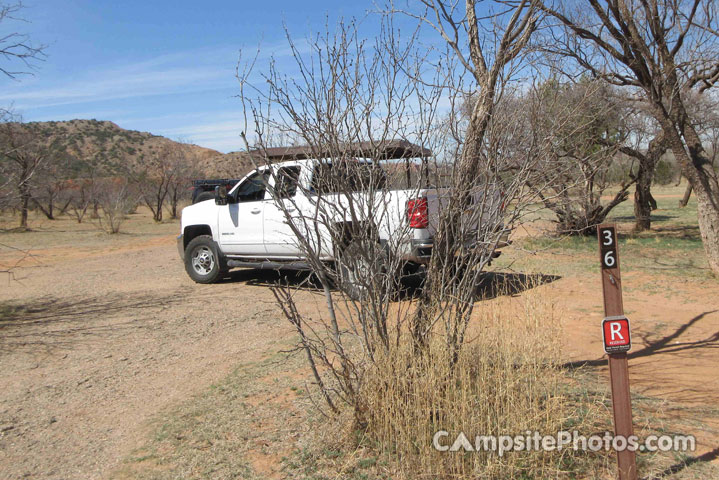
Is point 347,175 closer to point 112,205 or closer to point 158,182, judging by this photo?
point 112,205

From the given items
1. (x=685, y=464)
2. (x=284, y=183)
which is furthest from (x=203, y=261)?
(x=685, y=464)

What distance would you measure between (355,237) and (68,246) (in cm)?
1795

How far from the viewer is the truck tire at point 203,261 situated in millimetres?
10555

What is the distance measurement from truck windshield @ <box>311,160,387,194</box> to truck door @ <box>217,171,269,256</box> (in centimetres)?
576

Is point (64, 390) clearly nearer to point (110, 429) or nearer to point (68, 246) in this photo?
point (110, 429)

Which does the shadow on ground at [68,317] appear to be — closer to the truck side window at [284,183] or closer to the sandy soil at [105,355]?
the sandy soil at [105,355]

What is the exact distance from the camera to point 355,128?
3.97 metres

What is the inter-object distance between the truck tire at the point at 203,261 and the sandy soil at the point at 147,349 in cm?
24

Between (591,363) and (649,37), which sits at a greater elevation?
(649,37)

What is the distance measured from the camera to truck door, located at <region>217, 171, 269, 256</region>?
9914mm

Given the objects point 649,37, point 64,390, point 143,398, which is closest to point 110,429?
point 143,398

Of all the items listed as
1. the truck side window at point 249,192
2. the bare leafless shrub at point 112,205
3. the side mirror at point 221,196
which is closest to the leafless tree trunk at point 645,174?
the truck side window at point 249,192

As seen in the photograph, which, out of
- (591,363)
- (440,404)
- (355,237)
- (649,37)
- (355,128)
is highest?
(649,37)

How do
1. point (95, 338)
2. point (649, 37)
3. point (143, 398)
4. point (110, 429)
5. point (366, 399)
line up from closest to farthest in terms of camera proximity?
point (366, 399) → point (110, 429) → point (143, 398) → point (95, 338) → point (649, 37)
